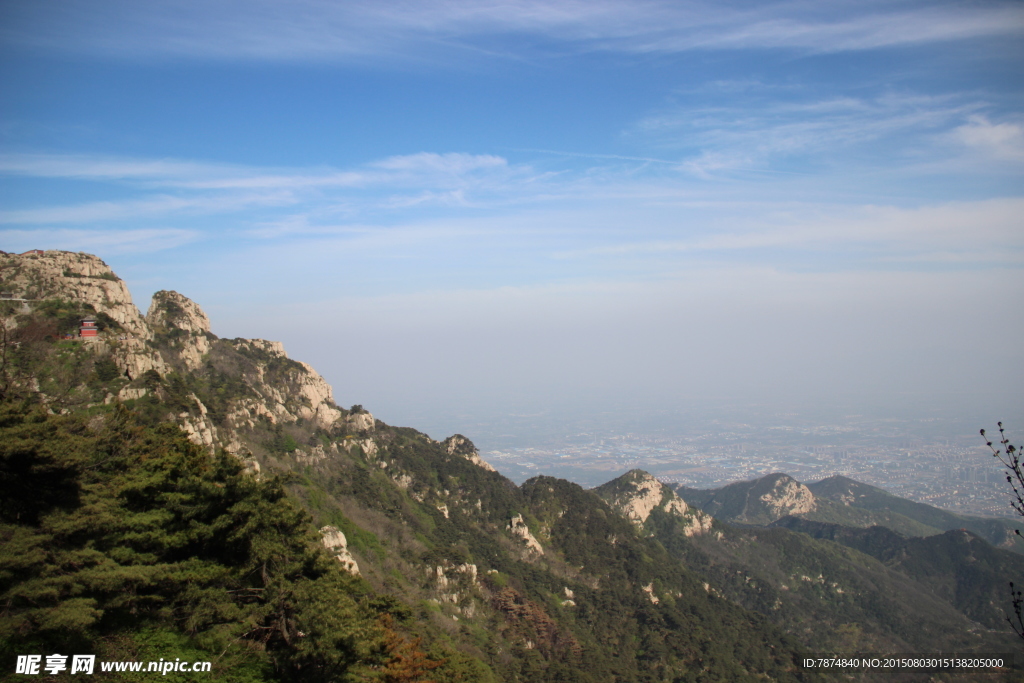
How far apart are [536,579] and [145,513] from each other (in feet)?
176

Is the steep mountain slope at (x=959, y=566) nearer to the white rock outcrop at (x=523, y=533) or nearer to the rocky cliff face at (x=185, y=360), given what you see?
the white rock outcrop at (x=523, y=533)

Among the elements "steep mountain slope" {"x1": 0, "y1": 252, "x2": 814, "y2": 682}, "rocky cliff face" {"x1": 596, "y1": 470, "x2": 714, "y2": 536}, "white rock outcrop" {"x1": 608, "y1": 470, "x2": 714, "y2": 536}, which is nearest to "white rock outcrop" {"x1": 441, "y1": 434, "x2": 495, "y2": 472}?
"steep mountain slope" {"x1": 0, "y1": 252, "x2": 814, "y2": 682}

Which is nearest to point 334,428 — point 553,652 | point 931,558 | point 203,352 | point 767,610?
point 203,352

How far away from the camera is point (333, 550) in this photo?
40.2 metres

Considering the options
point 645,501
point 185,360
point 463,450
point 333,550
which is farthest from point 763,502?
point 185,360

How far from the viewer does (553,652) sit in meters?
54.2

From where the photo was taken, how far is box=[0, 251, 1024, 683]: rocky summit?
18406mm

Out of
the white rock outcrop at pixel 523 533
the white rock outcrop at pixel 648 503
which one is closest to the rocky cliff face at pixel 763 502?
the white rock outcrop at pixel 648 503

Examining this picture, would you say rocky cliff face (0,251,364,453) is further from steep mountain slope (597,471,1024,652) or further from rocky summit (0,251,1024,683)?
steep mountain slope (597,471,1024,652)

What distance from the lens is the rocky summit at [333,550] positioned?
18.4m

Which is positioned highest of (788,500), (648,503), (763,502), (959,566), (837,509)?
(648,503)

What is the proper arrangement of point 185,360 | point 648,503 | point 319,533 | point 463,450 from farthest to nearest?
point 648,503, point 463,450, point 185,360, point 319,533

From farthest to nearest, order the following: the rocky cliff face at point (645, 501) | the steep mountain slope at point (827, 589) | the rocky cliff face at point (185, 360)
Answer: the rocky cliff face at point (645, 501) → the steep mountain slope at point (827, 589) → the rocky cliff face at point (185, 360)

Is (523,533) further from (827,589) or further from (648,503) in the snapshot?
(827,589)
